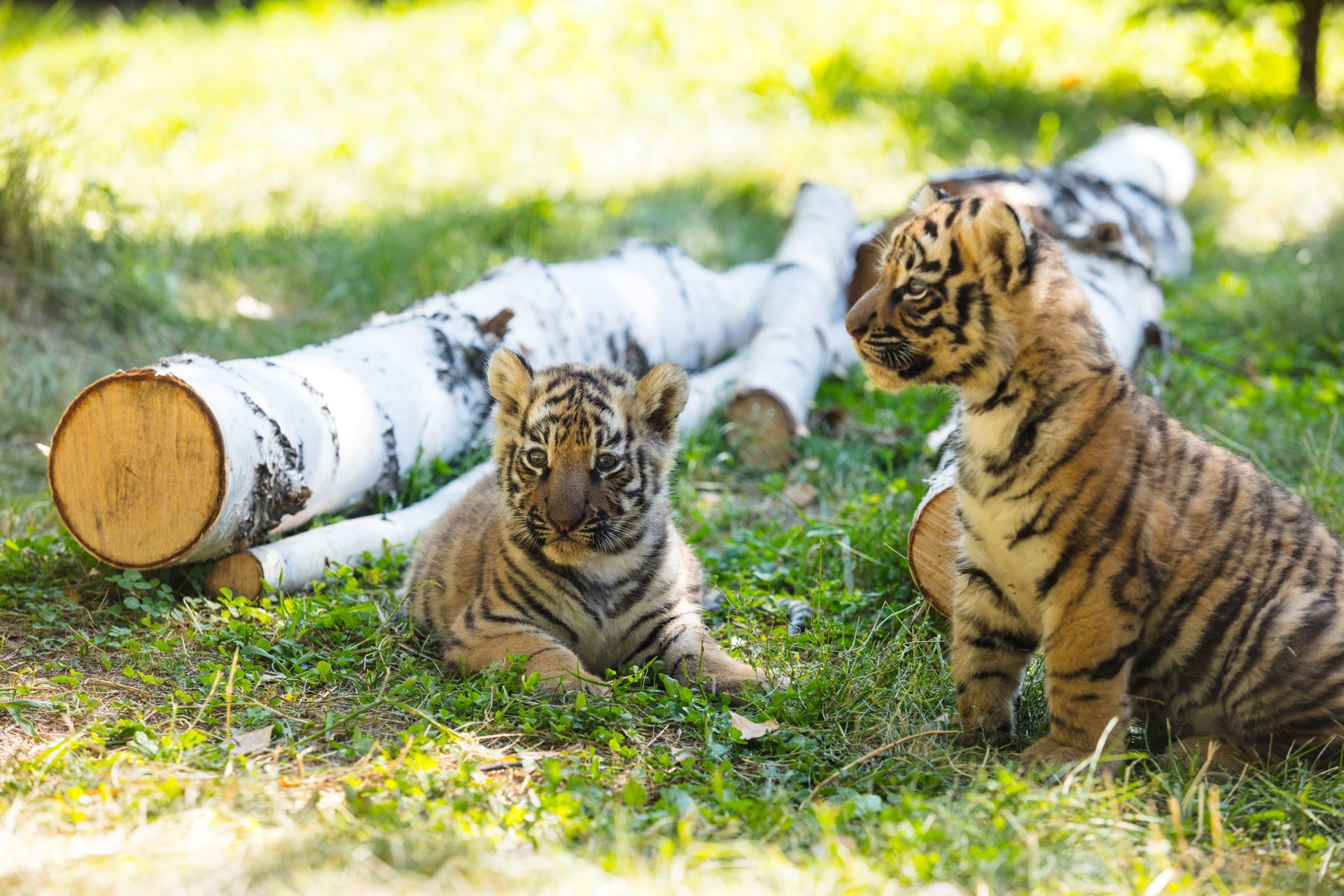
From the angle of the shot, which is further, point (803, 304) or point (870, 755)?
point (803, 304)

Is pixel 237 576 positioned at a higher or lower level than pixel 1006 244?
lower

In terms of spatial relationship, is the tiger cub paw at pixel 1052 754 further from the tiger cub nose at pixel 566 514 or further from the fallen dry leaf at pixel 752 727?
the tiger cub nose at pixel 566 514

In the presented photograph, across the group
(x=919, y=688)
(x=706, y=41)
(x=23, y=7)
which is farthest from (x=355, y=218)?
(x=23, y=7)

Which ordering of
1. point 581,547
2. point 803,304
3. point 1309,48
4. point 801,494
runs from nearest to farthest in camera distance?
1. point 581,547
2. point 801,494
3. point 803,304
4. point 1309,48

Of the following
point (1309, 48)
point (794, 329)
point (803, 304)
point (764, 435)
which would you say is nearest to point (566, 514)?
point (764, 435)

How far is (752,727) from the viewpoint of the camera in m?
3.71

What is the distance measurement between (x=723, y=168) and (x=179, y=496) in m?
7.13

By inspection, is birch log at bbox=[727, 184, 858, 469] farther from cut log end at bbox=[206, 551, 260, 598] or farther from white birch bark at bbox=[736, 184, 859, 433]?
cut log end at bbox=[206, 551, 260, 598]

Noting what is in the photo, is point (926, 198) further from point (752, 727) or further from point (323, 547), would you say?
point (323, 547)

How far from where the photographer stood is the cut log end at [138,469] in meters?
4.29

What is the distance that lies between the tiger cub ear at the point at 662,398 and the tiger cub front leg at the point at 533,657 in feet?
2.93

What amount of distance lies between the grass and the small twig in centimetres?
3

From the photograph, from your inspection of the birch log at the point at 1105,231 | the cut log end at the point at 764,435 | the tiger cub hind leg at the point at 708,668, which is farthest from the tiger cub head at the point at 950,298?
the cut log end at the point at 764,435

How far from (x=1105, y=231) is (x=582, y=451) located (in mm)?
4320
